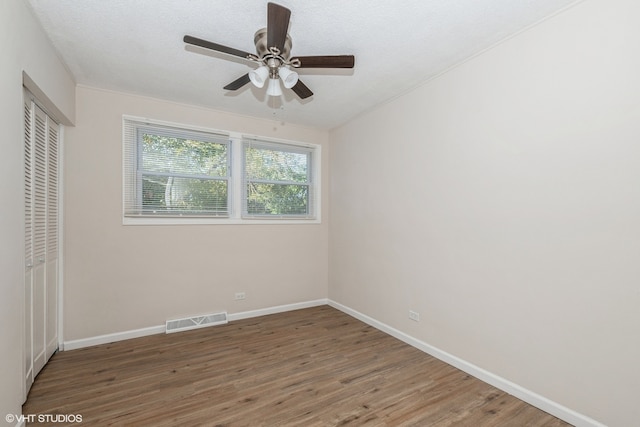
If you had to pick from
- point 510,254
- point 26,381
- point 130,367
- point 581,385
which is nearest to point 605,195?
point 510,254

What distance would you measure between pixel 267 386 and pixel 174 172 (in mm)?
2592

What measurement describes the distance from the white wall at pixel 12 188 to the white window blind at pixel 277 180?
227cm

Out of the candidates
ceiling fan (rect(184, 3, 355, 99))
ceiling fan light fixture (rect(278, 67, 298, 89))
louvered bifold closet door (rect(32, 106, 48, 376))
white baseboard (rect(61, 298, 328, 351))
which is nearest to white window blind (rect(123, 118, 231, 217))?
louvered bifold closet door (rect(32, 106, 48, 376))

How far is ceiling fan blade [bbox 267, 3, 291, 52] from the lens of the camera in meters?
1.51

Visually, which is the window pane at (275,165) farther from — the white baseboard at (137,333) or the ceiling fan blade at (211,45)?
the ceiling fan blade at (211,45)

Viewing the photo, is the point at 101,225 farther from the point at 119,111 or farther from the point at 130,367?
the point at 130,367

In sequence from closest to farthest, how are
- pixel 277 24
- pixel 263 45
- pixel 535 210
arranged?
pixel 277 24 < pixel 263 45 < pixel 535 210

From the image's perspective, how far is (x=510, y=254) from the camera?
7.29 feet

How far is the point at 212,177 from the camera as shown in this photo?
12.1 ft

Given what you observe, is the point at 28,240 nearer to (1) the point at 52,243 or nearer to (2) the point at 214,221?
(1) the point at 52,243

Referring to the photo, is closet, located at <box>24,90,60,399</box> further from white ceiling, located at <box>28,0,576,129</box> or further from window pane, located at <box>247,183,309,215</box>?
window pane, located at <box>247,183,309,215</box>

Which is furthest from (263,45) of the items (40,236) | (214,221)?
(40,236)

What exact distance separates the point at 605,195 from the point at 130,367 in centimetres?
389

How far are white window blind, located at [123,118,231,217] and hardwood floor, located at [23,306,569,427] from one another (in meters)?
1.50
